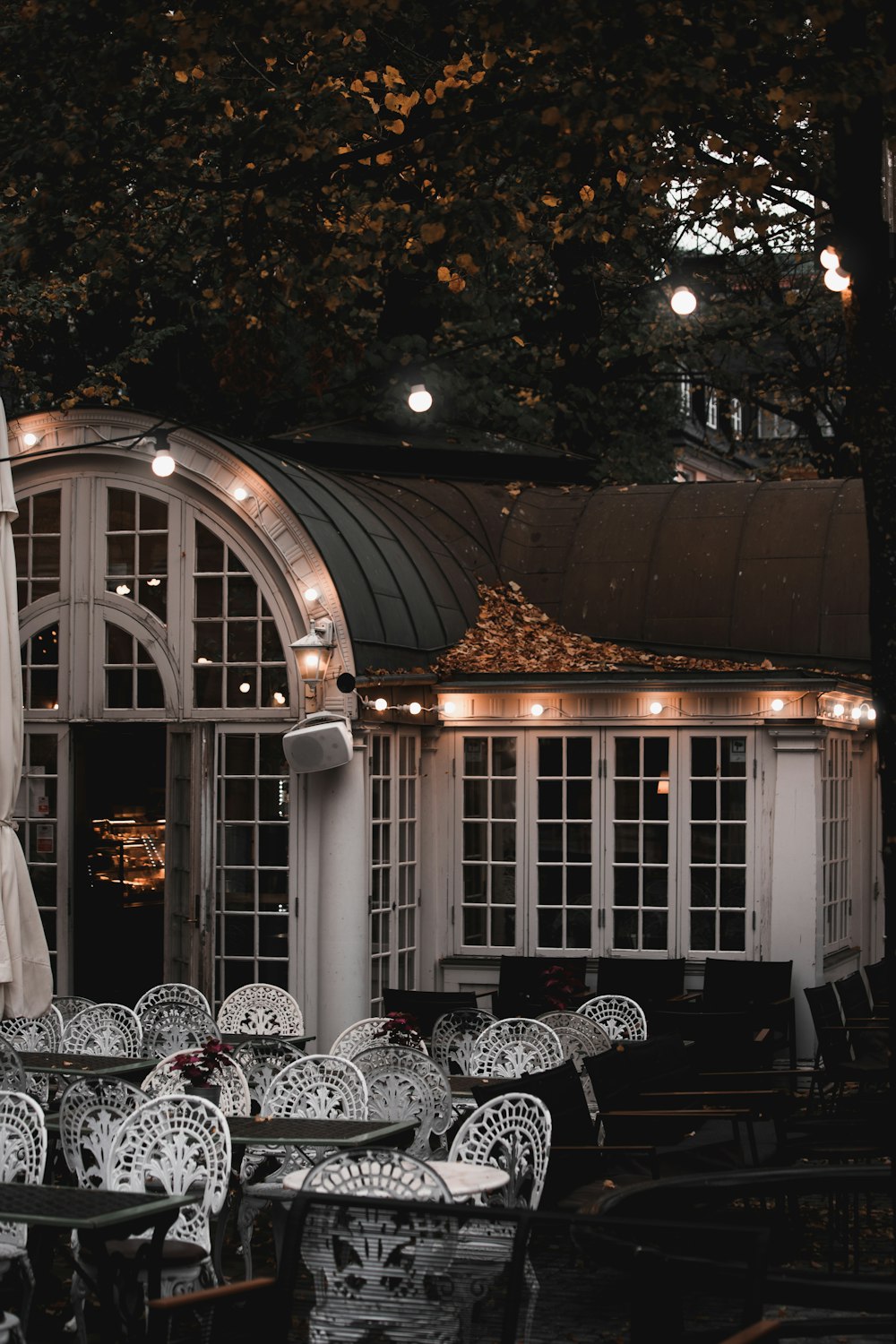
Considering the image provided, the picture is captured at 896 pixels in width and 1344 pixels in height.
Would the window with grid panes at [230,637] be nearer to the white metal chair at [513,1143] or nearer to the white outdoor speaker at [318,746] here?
the white outdoor speaker at [318,746]

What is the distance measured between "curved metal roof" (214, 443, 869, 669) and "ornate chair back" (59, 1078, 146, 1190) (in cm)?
753

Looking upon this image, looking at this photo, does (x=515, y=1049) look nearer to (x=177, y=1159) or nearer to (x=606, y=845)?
(x=177, y=1159)

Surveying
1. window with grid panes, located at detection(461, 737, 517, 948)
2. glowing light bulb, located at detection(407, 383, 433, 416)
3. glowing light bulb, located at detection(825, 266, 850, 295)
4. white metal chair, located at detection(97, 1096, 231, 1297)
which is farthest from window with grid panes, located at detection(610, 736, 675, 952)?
white metal chair, located at detection(97, 1096, 231, 1297)

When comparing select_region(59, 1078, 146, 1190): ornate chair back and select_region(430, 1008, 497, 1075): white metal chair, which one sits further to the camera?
select_region(430, 1008, 497, 1075): white metal chair

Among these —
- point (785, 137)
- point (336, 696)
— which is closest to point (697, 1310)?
point (785, 137)

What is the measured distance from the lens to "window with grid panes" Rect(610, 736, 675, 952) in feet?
48.4

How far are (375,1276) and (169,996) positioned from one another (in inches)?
300

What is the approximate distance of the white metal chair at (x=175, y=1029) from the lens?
11188 mm

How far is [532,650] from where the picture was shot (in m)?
16.2

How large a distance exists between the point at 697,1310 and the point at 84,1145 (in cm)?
378

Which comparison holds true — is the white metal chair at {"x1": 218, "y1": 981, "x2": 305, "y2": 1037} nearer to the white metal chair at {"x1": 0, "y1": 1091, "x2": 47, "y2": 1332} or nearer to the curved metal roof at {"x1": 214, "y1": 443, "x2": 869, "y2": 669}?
the curved metal roof at {"x1": 214, "y1": 443, "x2": 869, "y2": 669}

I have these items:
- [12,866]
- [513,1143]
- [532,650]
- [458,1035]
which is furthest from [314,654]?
[513,1143]

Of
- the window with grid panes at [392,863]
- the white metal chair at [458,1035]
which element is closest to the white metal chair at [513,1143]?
the white metal chair at [458,1035]

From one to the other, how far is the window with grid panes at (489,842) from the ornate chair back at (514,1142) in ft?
23.2
